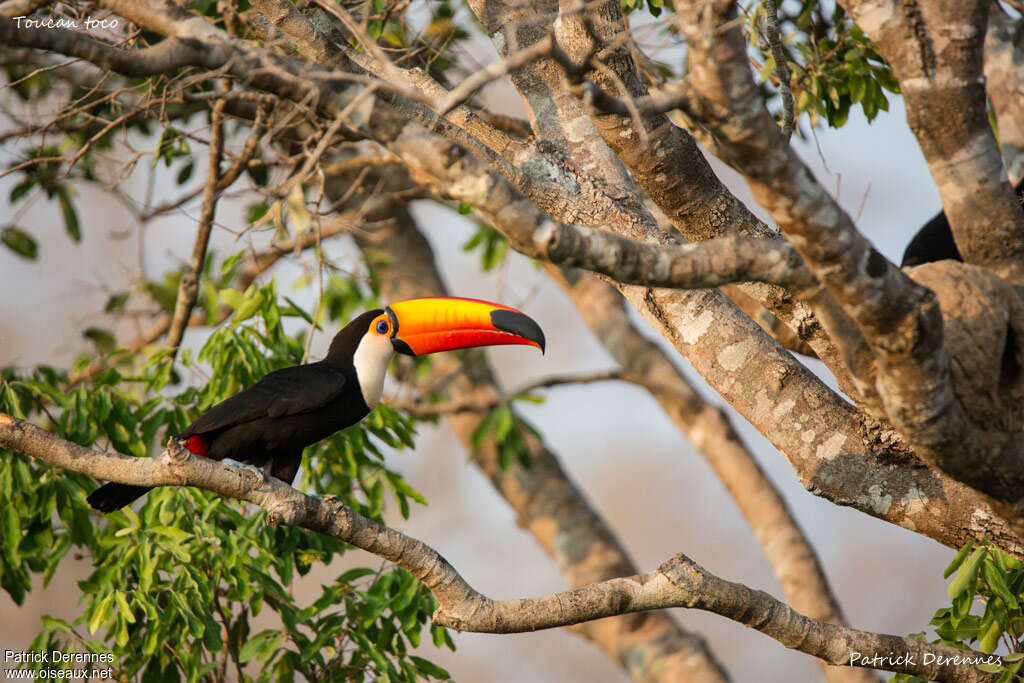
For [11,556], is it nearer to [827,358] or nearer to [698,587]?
[698,587]

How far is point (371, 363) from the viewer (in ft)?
14.2

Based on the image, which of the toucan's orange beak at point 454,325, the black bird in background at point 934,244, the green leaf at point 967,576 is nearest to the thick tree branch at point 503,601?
the green leaf at point 967,576

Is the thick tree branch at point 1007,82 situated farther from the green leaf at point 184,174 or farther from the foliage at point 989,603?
the green leaf at point 184,174

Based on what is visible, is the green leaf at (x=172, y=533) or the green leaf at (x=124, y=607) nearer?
the green leaf at (x=124, y=607)

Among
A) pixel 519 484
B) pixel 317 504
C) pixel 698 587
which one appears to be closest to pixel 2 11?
pixel 317 504

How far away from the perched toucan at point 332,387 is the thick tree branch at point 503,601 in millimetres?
817

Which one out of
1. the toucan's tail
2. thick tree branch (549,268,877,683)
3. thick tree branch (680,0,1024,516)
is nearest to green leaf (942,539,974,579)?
thick tree branch (680,0,1024,516)

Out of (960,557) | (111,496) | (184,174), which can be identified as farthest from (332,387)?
(184,174)

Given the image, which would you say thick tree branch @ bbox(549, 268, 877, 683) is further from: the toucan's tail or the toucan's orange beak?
the toucan's tail

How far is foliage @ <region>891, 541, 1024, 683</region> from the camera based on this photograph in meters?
2.71

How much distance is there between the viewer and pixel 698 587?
8.99 feet

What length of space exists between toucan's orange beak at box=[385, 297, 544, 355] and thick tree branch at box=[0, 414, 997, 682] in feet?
4.21

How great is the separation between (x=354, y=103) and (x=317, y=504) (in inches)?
52.6

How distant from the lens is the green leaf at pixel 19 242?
546 centimetres
